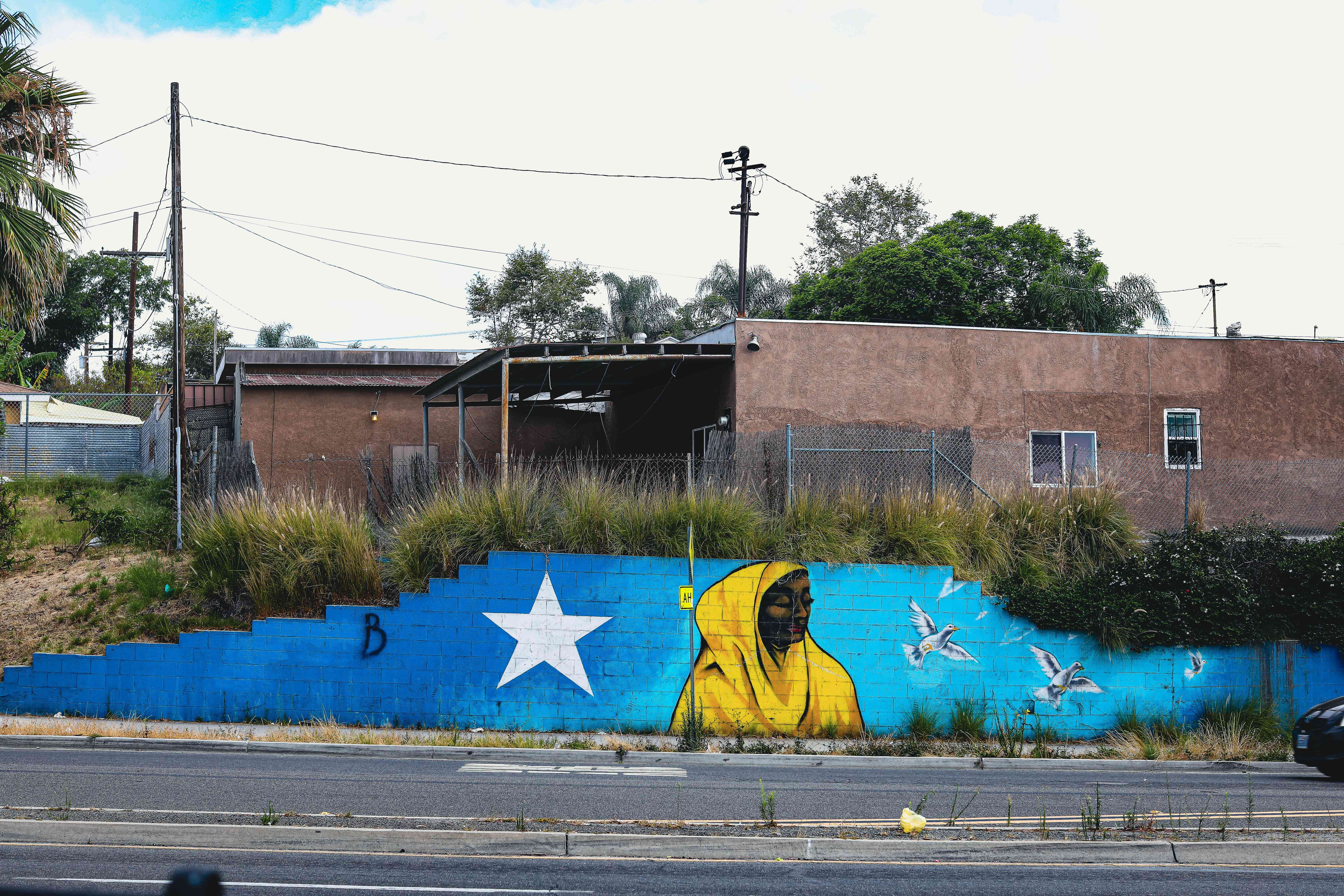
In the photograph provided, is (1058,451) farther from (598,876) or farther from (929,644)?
(598,876)

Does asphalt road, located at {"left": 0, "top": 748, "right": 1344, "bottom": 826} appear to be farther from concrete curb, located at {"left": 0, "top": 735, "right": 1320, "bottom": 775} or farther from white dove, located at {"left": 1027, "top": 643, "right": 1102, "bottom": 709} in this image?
white dove, located at {"left": 1027, "top": 643, "right": 1102, "bottom": 709}

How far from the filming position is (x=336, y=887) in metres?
6.17

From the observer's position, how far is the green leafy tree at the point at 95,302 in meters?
53.9

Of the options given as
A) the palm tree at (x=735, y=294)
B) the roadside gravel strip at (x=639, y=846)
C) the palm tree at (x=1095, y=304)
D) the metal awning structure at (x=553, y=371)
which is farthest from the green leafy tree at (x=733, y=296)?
the roadside gravel strip at (x=639, y=846)

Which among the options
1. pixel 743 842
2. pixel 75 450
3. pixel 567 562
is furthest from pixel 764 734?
pixel 75 450

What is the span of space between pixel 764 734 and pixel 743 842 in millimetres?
6094

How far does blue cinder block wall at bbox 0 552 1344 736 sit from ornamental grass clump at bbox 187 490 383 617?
20.5 inches

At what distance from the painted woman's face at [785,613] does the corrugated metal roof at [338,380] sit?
11.3 meters

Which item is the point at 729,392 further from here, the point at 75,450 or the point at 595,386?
the point at 75,450

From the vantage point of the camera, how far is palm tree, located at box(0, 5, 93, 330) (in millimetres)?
12109

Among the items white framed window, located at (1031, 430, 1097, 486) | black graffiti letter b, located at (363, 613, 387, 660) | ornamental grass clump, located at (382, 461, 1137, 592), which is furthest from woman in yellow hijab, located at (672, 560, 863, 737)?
white framed window, located at (1031, 430, 1097, 486)

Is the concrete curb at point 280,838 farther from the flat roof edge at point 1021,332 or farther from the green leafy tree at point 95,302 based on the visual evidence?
the green leafy tree at point 95,302

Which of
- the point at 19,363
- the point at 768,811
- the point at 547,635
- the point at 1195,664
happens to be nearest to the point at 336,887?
the point at 768,811

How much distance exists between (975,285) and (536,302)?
17146 mm
